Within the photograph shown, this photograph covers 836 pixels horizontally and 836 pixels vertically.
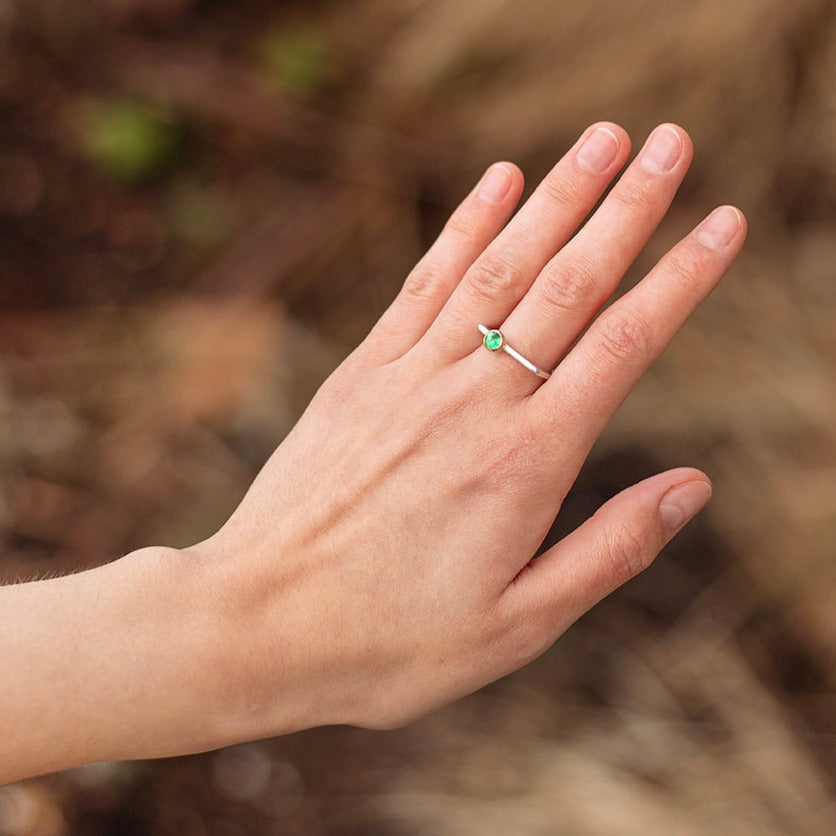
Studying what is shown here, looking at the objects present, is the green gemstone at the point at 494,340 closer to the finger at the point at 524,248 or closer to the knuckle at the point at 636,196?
the finger at the point at 524,248

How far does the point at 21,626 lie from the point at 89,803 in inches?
39.1

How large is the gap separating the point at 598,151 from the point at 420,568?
0.58 m

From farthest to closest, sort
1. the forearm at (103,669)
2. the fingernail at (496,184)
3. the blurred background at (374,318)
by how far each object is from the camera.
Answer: the blurred background at (374,318) < the fingernail at (496,184) < the forearm at (103,669)

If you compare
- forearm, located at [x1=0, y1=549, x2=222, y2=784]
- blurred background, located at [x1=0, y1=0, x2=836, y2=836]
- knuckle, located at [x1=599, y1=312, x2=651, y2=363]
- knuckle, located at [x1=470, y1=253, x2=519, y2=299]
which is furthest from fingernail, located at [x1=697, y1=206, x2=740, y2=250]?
forearm, located at [x1=0, y1=549, x2=222, y2=784]

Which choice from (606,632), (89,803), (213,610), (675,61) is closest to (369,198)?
(675,61)

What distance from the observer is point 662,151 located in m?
1.14

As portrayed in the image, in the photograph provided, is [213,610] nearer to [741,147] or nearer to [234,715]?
[234,715]

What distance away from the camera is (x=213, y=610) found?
44.9 inches

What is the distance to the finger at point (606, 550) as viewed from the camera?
3.73 ft

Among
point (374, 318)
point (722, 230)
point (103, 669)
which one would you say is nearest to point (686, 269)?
point (722, 230)

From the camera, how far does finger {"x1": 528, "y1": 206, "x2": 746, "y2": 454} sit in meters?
1.14

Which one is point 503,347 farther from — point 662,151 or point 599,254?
point 662,151

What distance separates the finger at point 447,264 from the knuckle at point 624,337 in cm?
27

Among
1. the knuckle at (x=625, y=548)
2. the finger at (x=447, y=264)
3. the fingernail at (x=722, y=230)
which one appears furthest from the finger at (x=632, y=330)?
the finger at (x=447, y=264)
